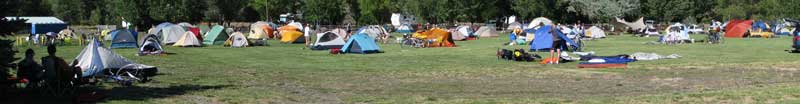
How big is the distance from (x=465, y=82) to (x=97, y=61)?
691 centimetres

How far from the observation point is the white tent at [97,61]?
1593cm

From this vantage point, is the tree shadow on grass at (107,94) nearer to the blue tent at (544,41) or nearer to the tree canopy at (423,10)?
the blue tent at (544,41)

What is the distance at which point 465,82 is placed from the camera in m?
15.9

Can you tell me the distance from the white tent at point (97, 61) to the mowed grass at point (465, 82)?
2.94 feet

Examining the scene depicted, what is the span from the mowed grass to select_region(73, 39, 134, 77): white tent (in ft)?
2.94

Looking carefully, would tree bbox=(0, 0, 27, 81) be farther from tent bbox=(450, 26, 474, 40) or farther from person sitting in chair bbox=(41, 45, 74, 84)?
tent bbox=(450, 26, 474, 40)

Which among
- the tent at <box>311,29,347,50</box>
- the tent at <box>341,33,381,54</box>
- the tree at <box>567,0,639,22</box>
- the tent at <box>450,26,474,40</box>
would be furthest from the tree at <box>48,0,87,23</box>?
the tent at <box>341,33,381,54</box>

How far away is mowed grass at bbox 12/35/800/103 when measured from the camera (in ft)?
41.7

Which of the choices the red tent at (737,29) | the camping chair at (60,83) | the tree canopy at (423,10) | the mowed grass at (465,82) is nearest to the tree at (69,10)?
the tree canopy at (423,10)

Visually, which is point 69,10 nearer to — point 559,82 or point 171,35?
point 171,35

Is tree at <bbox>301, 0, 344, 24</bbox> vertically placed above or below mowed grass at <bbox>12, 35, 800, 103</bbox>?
above

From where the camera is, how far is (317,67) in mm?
20953

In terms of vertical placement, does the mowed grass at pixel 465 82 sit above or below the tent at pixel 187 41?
below

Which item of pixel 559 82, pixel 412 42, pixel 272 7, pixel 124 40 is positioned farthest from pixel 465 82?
pixel 272 7
